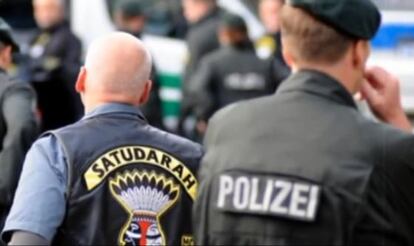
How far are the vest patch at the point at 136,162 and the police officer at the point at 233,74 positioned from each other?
20.1 feet

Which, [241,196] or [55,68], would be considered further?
[55,68]

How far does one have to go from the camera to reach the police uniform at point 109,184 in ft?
14.6

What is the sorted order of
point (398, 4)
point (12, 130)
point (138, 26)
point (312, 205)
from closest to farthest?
point (312, 205), point (12, 130), point (398, 4), point (138, 26)

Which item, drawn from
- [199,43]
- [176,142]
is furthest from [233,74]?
[176,142]

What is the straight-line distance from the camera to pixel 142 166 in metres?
4.66

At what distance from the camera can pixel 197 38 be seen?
39.4 feet

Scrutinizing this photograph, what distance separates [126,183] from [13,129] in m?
1.45

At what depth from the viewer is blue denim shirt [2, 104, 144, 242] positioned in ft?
14.4

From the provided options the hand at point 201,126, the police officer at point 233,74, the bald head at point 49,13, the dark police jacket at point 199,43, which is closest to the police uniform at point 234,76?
the police officer at point 233,74

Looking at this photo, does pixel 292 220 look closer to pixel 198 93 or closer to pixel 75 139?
pixel 75 139

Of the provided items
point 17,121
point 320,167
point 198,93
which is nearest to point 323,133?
point 320,167

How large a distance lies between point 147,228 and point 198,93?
6553 millimetres

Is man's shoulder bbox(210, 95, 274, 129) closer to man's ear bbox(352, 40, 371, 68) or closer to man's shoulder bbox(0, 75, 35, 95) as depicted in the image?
man's ear bbox(352, 40, 371, 68)

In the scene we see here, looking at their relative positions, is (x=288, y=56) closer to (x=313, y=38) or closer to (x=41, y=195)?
(x=313, y=38)
